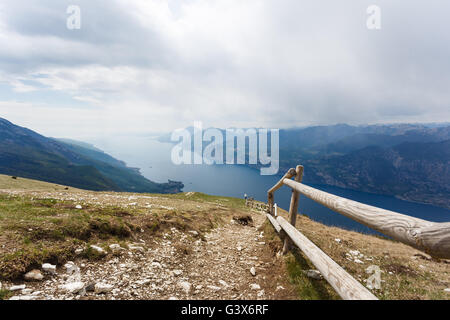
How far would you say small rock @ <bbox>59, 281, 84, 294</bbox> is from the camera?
4.15m

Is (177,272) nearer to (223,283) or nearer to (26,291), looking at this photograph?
(223,283)

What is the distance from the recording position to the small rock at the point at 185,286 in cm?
495

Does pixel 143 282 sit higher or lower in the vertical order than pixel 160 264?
higher

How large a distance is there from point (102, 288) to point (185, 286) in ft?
6.22

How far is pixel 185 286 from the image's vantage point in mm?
5066

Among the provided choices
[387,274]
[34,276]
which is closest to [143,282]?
[34,276]

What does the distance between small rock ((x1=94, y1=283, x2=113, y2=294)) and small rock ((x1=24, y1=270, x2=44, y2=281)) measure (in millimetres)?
1238

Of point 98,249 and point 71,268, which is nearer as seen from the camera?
point 71,268

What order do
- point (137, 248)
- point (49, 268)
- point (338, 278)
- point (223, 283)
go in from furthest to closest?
1. point (137, 248)
2. point (223, 283)
3. point (49, 268)
4. point (338, 278)

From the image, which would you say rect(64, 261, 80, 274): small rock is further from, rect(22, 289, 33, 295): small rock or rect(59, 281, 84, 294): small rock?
rect(22, 289, 33, 295): small rock

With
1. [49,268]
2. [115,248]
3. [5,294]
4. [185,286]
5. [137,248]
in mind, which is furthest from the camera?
[137,248]

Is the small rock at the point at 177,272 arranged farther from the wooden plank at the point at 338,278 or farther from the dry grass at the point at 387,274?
the wooden plank at the point at 338,278

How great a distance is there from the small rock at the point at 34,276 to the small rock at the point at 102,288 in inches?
48.8
